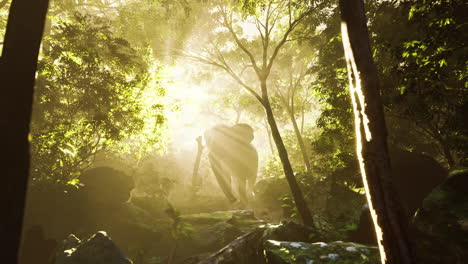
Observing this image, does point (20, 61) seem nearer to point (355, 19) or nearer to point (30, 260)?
point (355, 19)

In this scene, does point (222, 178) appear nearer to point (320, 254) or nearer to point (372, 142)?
point (320, 254)

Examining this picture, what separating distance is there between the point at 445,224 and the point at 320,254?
2.53 metres

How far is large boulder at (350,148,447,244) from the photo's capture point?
8.16 metres

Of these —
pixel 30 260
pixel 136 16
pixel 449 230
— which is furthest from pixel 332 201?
pixel 136 16

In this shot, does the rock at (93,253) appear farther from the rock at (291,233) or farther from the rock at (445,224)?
the rock at (445,224)

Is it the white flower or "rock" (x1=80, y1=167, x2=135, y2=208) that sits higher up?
"rock" (x1=80, y1=167, x2=135, y2=208)

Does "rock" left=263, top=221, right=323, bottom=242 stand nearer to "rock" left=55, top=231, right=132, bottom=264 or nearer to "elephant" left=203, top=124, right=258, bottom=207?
"rock" left=55, top=231, right=132, bottom=264

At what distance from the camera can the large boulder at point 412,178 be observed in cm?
816

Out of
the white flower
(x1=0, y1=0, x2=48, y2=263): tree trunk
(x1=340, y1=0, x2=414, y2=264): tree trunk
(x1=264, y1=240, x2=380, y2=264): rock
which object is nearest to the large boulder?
(x1=264, y1=240, x2=380, y2=264): rock

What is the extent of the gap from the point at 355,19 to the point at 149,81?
965 centimetres

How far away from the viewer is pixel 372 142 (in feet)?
9.43

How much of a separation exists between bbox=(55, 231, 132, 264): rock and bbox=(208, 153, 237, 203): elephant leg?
39.1 ft

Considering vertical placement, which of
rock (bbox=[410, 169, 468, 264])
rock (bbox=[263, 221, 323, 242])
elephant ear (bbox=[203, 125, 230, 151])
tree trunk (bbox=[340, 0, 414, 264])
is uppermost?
elephant ear (bbox=[203, 125, 230, 151])

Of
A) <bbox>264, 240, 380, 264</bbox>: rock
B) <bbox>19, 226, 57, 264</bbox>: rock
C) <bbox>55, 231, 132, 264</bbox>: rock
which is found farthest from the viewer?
<bbox>19, 226, 57, 264</bbox>: rock
